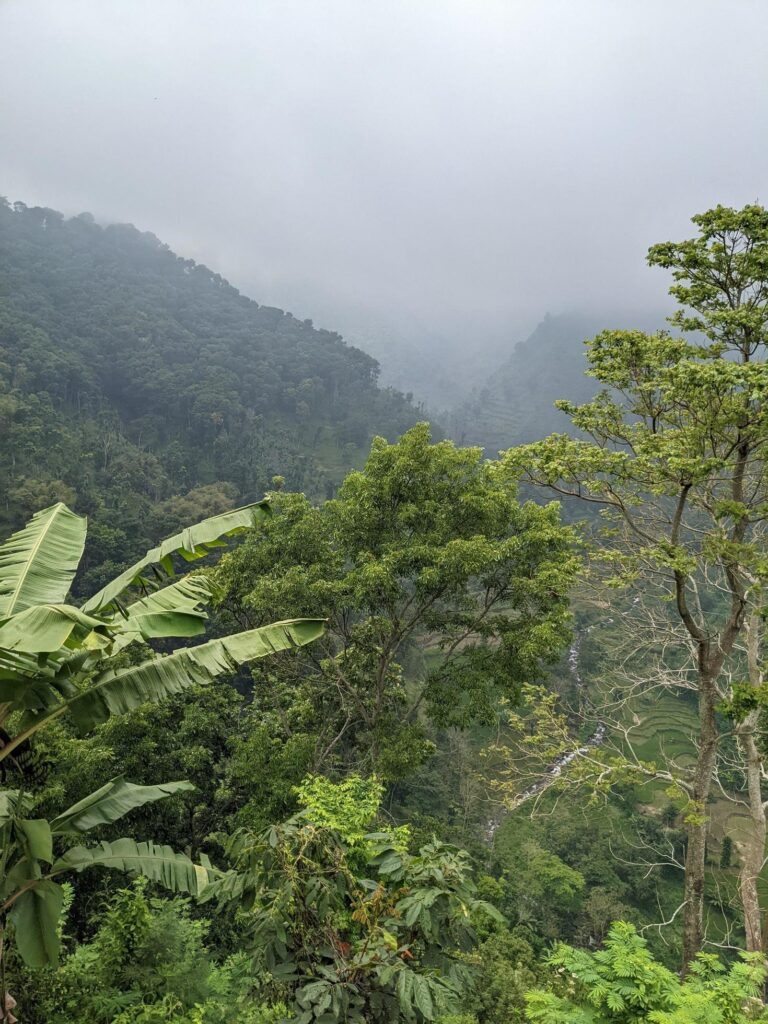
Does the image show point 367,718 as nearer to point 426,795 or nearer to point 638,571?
point 638,571

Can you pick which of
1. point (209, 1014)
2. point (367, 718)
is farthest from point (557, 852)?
point (209, 1014)

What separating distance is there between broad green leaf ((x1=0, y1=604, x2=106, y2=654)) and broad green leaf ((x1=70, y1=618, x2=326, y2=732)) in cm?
101

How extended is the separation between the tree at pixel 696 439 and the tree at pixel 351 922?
4265 mm

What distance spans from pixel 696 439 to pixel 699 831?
189 inches

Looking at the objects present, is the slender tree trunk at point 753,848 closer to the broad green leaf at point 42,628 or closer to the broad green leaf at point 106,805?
the broad green leaf at point 106,805

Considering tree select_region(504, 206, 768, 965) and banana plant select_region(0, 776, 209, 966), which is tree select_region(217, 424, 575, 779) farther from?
banana plant select_region(0, 776, 209, 966)

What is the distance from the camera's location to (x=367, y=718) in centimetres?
1024

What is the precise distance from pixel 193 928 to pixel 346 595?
15.8ft

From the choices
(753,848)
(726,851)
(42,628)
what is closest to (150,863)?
(42,628)

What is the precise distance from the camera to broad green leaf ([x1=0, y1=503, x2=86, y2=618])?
426cm

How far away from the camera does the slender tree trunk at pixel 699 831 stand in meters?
6.80

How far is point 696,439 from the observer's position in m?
6.79

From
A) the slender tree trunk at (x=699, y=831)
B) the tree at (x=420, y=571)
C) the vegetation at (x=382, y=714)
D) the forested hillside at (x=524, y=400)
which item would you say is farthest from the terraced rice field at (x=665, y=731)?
the forested hillside at (x=524, y=400)

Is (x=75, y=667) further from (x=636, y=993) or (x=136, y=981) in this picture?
(x=636, y=993)
